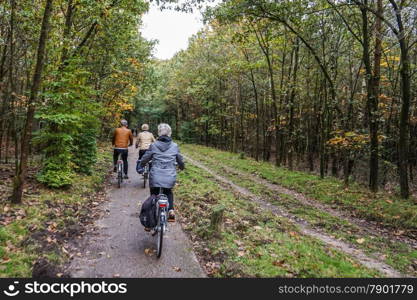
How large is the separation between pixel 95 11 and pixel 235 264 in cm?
1023

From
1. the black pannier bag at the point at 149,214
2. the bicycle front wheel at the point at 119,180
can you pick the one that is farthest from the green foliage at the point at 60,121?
the black pannier bag at the point at 149,214

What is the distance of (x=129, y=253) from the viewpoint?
598 cm

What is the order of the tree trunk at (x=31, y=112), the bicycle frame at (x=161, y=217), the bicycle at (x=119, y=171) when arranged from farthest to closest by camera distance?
the bicycle at (x=119, y=171)
the tree trunk at (x=31, y=112)
the bicycle frame at (x=161, y=217)

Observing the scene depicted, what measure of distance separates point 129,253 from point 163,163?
1913 millimetres

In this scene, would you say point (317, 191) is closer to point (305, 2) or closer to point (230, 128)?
point (305, 2)

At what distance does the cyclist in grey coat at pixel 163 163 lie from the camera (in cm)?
622

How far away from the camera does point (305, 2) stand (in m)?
12.5

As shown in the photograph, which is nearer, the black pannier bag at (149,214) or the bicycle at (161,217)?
the bicycle at (161,217)

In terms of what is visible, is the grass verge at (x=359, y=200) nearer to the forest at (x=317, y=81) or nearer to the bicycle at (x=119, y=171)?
the forest at (x=317, y=81)

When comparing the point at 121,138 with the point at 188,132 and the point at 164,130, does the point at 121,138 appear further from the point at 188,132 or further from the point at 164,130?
the point at 188,132

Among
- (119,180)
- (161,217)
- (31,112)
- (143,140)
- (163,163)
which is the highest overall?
(31,112)

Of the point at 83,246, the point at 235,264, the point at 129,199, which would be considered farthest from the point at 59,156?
the point at 235,264

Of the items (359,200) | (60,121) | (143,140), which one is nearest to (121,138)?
(143,140)

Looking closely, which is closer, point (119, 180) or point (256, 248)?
point (256, 248)
